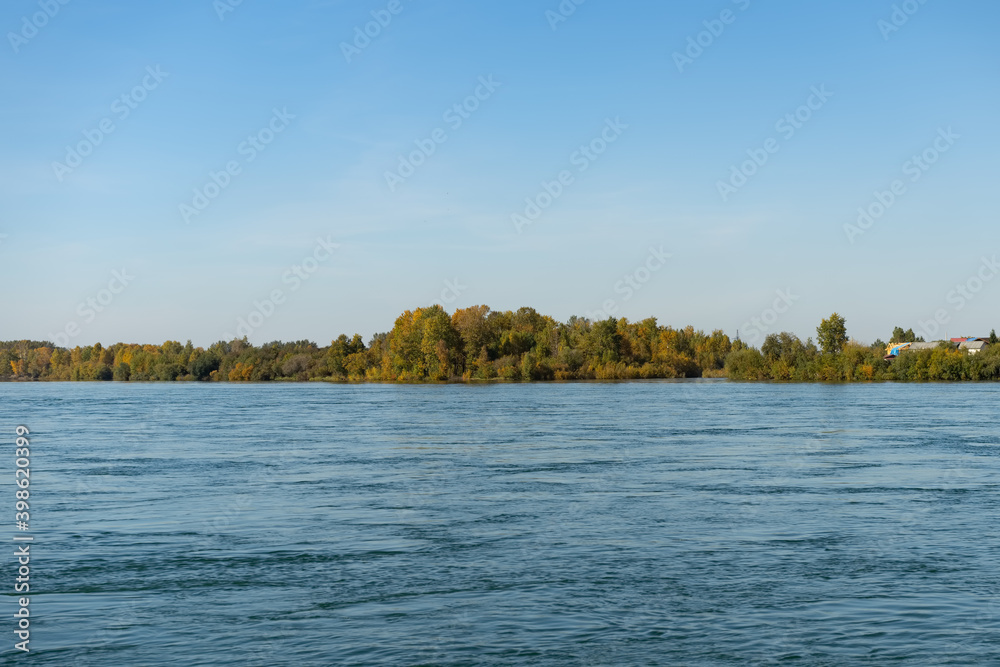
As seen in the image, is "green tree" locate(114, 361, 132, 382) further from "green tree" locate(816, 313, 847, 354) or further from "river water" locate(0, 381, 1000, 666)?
"river water" locate(0, 381, 1000, 666)

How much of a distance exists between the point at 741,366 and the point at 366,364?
49484 mm

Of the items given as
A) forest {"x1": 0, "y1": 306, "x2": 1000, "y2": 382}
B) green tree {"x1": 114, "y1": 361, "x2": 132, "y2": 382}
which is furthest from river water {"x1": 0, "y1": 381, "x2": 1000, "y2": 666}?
green tree {"x1": 114, "y1": 361, "x2": 132, "y2": 382}

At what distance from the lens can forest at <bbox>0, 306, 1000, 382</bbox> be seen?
9856 centimetres

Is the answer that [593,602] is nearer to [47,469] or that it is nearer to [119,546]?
[119,546]

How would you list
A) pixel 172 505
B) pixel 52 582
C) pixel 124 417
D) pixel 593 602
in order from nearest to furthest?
1. pixel 593 602
2. pixel 52 582
3. pixel 172 505
4. pixel 124 417

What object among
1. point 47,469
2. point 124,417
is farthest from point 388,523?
point 124,417

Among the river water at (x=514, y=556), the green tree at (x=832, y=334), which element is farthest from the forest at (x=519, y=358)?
the river water at (x=514, y=556)

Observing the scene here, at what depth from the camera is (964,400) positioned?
184ft

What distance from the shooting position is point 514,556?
12531mm

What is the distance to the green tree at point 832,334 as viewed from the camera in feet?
341

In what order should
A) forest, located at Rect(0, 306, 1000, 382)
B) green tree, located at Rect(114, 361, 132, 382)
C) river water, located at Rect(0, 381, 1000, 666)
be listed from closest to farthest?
river water, located at Rect(0, 381, 1000, 666), forest, located at Rect(0, 306, 1000, 382), green tree, located at Rect(114, 361, 132, 382)

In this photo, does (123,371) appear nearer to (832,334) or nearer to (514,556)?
(832,334)

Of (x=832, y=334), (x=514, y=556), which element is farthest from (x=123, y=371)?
(x=514, y=556)

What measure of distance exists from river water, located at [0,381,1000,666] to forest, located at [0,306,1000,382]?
256ft
